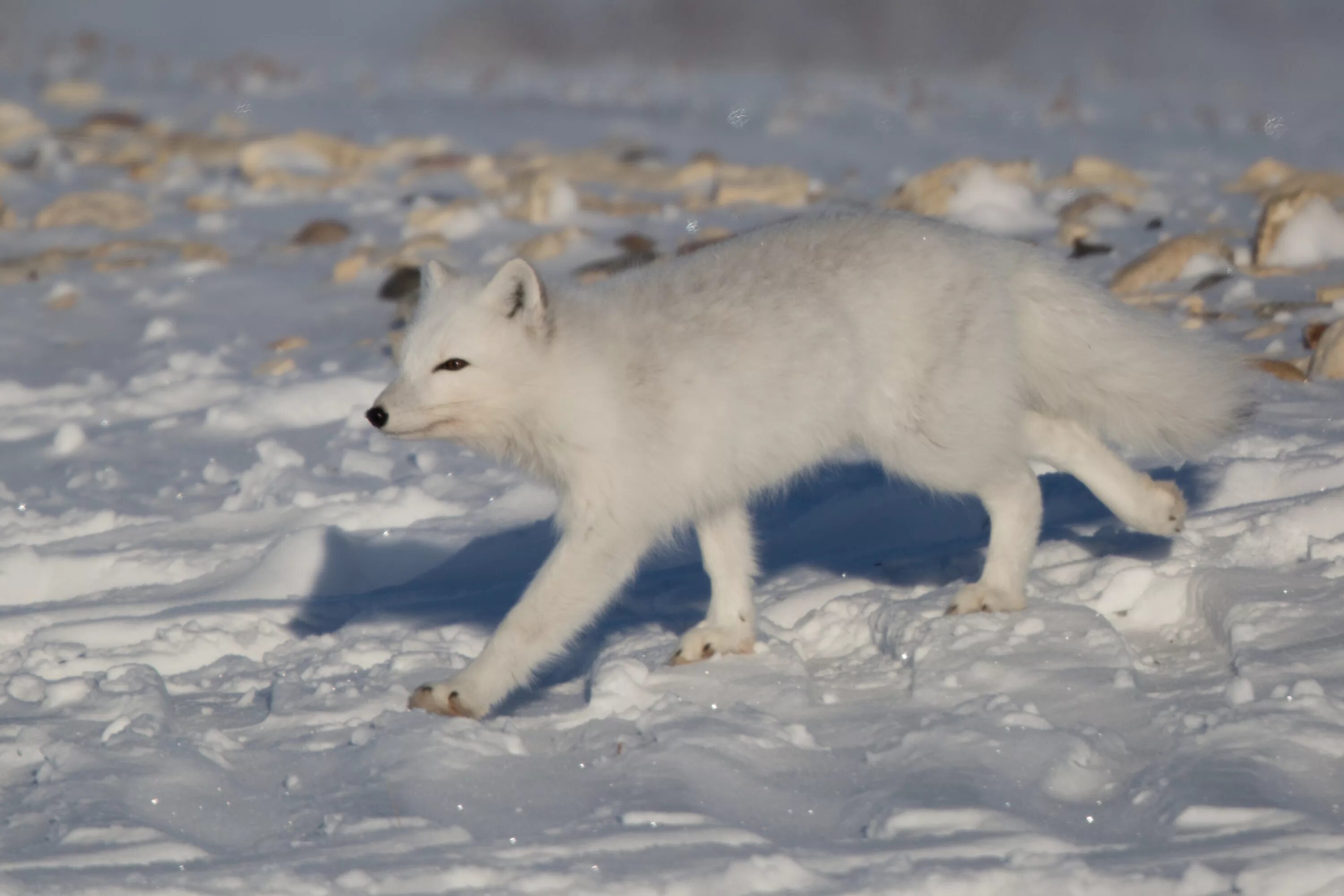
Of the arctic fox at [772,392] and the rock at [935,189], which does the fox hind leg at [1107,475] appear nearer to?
the arctic fox at [772,392]

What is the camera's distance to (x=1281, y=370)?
4.92 metres

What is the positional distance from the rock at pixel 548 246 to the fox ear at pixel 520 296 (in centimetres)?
408

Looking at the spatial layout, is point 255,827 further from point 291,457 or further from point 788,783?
point 291,457

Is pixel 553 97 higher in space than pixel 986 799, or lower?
higher

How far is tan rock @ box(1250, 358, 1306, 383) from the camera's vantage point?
4.87 metres

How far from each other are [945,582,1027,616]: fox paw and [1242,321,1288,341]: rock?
2322 millimetres

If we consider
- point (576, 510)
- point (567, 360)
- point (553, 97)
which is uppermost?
point (553, 97)

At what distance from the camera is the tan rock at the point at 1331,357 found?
189 inches

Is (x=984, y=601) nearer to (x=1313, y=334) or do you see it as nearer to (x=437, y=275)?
(x=437, y=275)

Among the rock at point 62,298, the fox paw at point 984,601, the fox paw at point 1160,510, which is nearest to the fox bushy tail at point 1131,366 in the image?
the fox paw at point 1160,510

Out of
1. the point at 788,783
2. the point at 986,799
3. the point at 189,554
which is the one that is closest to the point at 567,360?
the point at 788,783

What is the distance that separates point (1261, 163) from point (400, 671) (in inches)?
266

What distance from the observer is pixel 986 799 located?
252cm

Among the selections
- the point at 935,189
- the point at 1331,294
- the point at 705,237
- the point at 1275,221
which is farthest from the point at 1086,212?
the point at 1331,294
